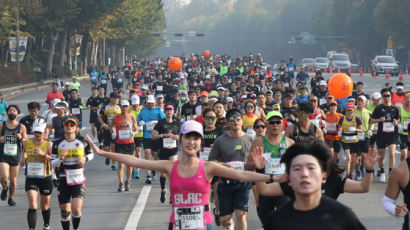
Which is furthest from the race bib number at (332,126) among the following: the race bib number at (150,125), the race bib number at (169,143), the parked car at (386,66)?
the parked car at (386,66)

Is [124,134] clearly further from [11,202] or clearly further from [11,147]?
[11,202]

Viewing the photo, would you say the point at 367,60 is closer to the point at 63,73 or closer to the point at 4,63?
the point at 63,73

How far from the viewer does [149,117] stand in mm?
15055

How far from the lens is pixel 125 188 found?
46.7 ft

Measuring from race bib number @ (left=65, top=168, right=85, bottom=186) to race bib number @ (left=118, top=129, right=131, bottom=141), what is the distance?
510 cm

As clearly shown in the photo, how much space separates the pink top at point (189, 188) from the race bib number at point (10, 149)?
6.87 meters

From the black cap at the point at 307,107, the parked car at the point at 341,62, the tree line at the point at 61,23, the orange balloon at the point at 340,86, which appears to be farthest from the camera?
the parked car at the point at 341,62

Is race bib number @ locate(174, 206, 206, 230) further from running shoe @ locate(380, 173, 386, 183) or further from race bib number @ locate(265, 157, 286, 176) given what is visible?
running shoe @ locate(380, 173, 386, 183)

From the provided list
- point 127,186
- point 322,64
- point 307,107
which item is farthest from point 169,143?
point 322,64

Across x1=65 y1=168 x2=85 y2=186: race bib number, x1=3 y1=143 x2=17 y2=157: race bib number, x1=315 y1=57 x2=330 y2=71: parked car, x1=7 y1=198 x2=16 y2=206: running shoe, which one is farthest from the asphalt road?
x1=315 y1=57 x2=330 y2=71: parked car

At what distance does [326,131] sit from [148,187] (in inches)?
150

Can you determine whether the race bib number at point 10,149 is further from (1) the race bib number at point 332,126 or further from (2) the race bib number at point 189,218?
(2) the race bib number at point 189,218

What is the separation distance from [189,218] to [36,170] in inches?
165

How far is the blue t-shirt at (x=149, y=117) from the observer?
15.0m
